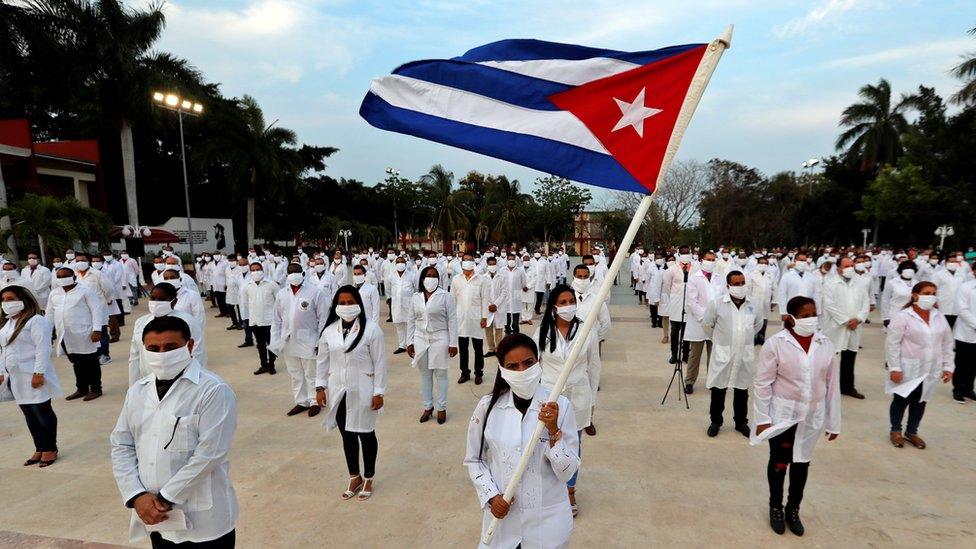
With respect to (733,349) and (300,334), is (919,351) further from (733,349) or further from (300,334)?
(300,334)

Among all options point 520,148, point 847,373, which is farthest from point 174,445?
point 847,373

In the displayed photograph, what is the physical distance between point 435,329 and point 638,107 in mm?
3795

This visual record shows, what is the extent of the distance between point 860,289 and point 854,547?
432 centimetres

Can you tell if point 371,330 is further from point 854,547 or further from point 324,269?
point 324,269

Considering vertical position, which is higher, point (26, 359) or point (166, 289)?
point (166, 289)

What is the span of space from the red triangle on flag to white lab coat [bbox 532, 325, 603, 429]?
1540mm

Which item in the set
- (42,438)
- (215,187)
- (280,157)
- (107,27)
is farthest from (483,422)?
(215,187)

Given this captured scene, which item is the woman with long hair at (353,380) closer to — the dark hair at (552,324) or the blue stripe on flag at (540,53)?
the dark hair at (552,324)

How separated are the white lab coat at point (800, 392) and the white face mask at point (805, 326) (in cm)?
7

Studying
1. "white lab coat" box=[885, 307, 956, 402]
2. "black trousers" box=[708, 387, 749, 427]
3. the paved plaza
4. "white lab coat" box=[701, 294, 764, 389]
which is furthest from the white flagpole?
"white lab coat" box=[885, 307, 956, 402]

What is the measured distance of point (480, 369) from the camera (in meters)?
7.39

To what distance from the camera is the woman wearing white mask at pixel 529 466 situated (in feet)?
7.47

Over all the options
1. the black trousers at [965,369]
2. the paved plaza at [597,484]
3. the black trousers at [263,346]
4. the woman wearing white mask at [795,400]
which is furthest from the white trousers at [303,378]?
the black trousers at [965,369]

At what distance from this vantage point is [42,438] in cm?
476
